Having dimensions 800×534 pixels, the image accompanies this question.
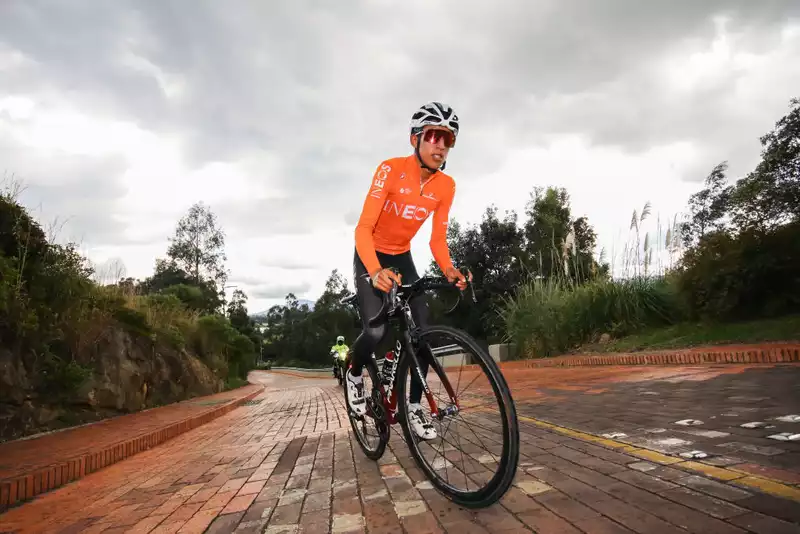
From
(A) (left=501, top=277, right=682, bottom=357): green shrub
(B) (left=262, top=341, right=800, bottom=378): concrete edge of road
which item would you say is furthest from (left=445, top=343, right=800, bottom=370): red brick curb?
(A) (left=501, top=277, right=682, bottom=357): green shrub

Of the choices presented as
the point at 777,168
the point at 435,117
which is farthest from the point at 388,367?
the point at 777,168

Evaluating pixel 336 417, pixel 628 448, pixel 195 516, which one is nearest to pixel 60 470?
pixel 195 516

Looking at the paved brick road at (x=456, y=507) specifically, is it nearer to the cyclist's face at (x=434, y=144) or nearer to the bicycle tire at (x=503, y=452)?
the bicycle tire at (x=503, y=452)

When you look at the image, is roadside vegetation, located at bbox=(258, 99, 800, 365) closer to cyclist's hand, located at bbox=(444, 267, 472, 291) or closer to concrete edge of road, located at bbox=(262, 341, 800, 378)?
concrete edge of road, located at bbox=(262, 341, 800, 378)

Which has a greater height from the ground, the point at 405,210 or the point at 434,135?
the point at 434,135

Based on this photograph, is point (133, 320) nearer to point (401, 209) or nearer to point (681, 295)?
point (401, 209)

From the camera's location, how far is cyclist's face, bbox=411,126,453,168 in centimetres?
292

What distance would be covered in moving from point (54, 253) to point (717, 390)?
313 inches

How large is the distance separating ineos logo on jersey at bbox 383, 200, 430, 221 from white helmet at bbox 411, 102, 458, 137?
468 millimetres

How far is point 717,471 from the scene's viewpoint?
7.14 feet

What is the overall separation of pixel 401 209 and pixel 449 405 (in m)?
1.30

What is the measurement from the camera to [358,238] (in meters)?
2.85

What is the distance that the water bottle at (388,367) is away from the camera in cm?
284

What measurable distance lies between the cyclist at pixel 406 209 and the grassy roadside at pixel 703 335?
6411 millimetres
